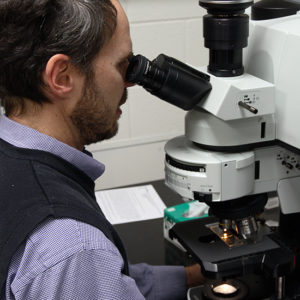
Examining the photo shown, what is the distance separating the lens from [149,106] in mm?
2709

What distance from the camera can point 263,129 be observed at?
1157 millimetres

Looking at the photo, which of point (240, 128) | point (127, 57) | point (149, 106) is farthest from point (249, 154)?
point (149, 106)

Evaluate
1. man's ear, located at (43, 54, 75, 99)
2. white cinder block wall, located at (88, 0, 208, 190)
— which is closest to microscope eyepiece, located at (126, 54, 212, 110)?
man's ear, located at (43, 54, 75, 99)

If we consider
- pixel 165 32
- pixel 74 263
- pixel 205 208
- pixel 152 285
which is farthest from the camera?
pixel 165 32

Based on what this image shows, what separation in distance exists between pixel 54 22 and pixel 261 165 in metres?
0.55

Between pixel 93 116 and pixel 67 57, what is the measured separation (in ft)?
0.52

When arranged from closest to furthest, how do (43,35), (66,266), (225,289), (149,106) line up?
(66,266) < (43,35) < (225,289) < (149,106)

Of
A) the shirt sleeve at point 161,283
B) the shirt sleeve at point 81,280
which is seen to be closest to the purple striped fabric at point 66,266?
the shirt sleeve at point 81,280

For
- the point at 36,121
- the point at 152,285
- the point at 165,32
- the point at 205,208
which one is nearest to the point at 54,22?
the point at 36,121

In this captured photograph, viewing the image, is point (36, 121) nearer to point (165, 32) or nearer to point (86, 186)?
point (86, 186)

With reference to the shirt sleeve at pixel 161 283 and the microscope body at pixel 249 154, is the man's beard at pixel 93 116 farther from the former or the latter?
the shirt sleeve at pixel 161 283

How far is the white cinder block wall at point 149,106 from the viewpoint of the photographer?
8.33 ft

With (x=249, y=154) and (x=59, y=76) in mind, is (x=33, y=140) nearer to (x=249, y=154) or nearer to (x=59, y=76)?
(x=59, y=76)

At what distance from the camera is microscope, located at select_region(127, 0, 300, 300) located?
1.10m
